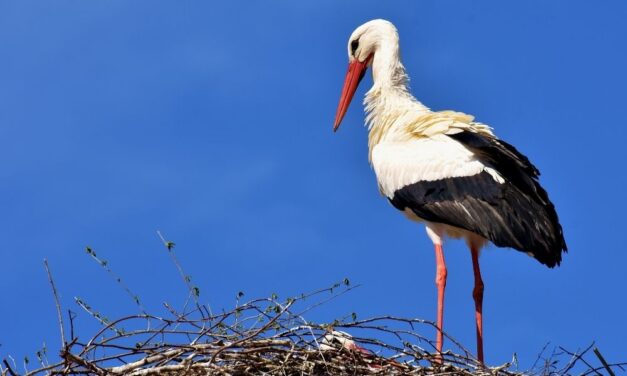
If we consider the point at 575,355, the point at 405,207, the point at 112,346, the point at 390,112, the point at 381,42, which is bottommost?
the point at 575,355

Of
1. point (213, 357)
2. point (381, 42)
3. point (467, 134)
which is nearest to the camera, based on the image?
point (213, 357)

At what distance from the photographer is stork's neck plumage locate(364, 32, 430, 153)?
10.2 meters

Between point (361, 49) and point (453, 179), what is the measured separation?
1.67 meters

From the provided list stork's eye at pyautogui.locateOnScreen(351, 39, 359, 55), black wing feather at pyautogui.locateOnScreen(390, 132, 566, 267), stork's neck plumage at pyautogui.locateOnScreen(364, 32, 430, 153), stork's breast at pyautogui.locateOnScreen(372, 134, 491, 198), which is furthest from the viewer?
stork's eye at pyautogui.locateOnScreen(351, 39, 359, 55)

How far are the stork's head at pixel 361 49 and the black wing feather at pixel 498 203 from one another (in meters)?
1.26

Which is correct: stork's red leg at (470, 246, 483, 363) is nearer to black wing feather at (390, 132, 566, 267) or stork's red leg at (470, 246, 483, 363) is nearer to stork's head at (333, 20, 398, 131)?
black wing feather at (390, 132, 566, 267)

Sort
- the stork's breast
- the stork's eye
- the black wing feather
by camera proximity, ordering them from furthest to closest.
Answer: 1. the stork's eye
2. the stork's breast
3. the black wing feather

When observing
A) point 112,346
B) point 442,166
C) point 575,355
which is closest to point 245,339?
point 112,346

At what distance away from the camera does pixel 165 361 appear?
7.45 m

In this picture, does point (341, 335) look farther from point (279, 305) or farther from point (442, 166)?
point (442, 166)

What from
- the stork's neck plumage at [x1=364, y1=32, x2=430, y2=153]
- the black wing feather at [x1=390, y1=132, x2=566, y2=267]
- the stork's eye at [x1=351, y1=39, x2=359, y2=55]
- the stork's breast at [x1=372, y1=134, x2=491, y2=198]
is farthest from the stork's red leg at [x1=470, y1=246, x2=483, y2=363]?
the stork's eye at [x1=351, y1=39, x2=359, y2=55]

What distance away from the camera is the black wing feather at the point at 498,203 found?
918cm

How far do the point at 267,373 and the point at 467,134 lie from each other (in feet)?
9.34

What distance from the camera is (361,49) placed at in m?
10.9
